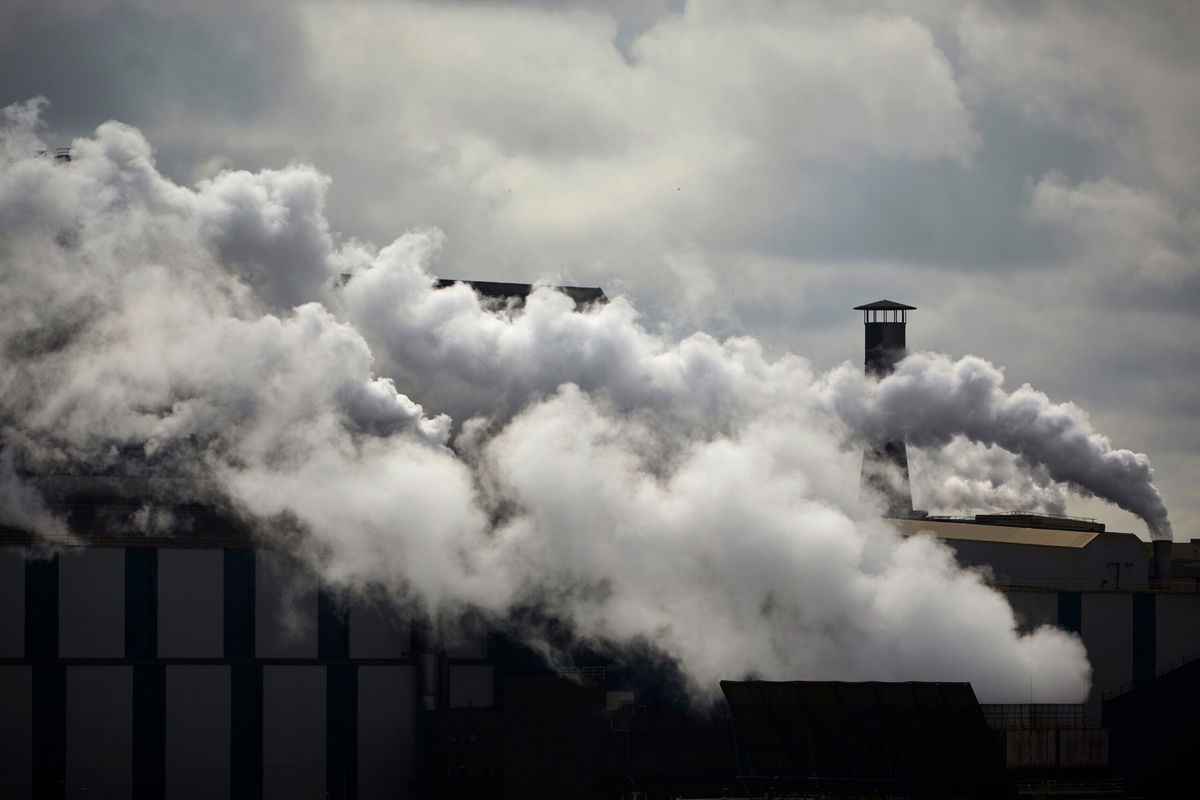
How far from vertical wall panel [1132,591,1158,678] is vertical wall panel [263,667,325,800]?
30.1 metres

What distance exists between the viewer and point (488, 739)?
65.5m

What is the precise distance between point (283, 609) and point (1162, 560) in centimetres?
3518

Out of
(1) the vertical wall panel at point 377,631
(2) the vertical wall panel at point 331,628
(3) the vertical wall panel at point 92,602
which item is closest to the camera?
(3) the vertical wall panel at point 92,602

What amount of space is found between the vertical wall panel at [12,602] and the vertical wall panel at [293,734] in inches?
324

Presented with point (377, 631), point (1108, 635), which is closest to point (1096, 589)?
point (1108, 635)

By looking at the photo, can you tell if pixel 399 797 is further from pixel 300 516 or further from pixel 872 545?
pixel 872 545

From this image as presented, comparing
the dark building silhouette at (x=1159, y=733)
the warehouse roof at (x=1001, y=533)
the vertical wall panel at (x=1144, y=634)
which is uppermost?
the warehouse roof at (x=1001, y=533)

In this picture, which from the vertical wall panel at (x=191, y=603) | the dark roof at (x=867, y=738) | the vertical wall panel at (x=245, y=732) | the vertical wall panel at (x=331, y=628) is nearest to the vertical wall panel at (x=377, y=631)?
the vertical wall panel at (x=331, y=628)

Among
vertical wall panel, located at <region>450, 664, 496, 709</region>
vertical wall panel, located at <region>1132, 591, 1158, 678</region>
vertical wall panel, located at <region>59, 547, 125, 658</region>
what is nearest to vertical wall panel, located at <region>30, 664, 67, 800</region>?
vertical wall panel, located at <region>59, 547, 125, 658</region>

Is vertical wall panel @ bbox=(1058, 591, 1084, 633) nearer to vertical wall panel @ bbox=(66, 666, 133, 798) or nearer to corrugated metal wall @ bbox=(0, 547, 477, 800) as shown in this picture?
corrugated metal wall @ bbox=(0, 547, 477, 800)

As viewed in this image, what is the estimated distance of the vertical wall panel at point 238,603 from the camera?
66.6 metres

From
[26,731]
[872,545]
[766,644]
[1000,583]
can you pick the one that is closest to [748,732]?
[766,644]

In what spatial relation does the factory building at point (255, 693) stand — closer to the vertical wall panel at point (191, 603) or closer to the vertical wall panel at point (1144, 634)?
the vertical wall panel at point (191, 603)

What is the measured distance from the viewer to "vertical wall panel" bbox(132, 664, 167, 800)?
212 feet
